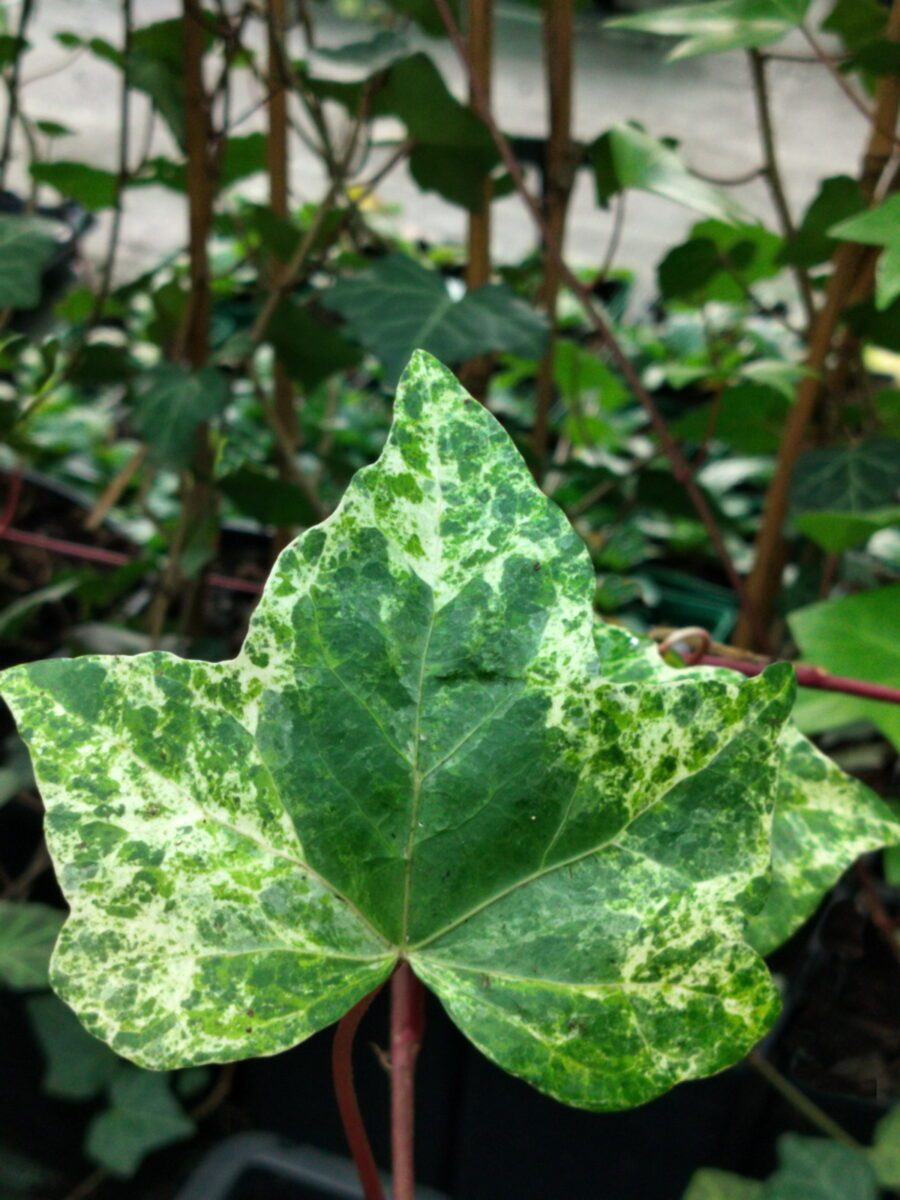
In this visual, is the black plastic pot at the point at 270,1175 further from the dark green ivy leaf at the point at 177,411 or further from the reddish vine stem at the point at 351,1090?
the dark green ivy leaf at the point at 177,411

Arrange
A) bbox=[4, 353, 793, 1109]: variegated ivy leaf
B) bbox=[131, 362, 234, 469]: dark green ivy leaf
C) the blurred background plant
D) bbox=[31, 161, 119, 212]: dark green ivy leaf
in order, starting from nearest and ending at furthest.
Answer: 1. bbox=[4, 353, 793, 1109]: variegated ivy leaf
2. the blurred background plant
3. bbox=[131, 362, 234, 469]: dark green ivy leaf
4. bbox=[31, 161, 119, 212]: dark green ivy leaf

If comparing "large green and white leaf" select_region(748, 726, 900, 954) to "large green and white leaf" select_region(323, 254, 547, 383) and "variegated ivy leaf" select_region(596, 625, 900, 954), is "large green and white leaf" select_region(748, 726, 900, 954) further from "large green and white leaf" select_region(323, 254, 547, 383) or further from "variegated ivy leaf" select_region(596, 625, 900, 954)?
"large green and white leaf" select_region(323, 254, 547, 383)

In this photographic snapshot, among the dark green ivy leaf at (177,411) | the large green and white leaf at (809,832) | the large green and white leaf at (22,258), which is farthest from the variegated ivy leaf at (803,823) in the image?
the large green and white leaf at (22,258)

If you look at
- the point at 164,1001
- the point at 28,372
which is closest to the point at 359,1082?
the point at 164,1001

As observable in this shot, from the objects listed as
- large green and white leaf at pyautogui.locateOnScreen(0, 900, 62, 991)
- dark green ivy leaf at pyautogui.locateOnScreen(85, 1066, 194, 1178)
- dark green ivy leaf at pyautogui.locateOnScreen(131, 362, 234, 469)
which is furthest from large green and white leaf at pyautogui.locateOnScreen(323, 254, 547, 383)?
dark green ivy leaf at pyautogui.locateOnScreen(85, 1066, 194, 1178)

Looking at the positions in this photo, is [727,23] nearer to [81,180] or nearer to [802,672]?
[802,672]

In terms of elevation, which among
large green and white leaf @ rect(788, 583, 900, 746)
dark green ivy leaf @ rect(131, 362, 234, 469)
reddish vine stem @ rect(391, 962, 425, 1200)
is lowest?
large green and white leaf @ rect(788, 583, 900, 746)

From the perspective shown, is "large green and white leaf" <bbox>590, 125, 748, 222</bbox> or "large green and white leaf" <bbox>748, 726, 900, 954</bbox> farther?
"large green and white leaf" <bbox>590, 125, 748, 222</bbox>
